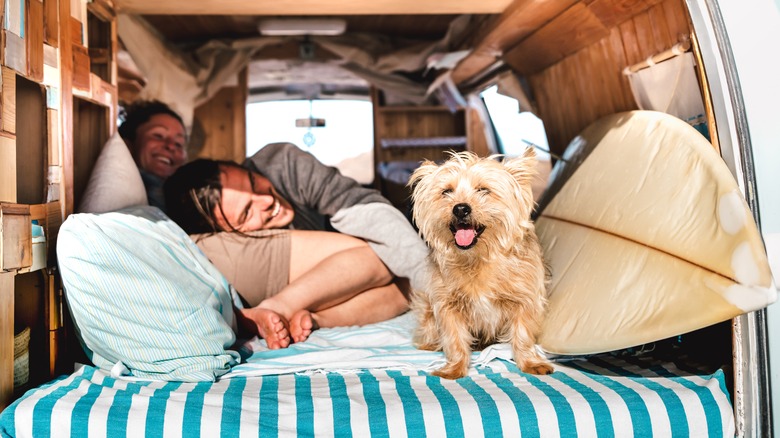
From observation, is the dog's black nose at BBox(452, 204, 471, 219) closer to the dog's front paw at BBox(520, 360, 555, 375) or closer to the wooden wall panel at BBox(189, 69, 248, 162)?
the dog's front paw at BBox(520, 360, 555, 375)

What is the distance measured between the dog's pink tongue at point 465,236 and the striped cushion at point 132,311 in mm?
855

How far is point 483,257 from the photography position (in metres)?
2.12

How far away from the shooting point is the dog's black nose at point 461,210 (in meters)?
2.06

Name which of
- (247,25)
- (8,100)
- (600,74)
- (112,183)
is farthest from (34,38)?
(247,25)

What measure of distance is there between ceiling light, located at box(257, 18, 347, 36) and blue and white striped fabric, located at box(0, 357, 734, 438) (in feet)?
10.9

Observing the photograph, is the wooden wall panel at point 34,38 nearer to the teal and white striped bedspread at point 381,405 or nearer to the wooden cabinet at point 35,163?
the wooden cabinet at point 35,163

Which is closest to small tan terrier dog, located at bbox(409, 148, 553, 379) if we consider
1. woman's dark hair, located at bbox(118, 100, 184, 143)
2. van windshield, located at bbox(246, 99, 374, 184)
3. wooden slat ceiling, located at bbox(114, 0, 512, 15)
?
wooden slat ceiling, located at bbox(114, 0, 512, 15)

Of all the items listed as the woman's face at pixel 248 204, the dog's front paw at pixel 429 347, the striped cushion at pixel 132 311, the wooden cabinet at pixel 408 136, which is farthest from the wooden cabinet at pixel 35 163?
the wooden cabinet at pixel 408 136

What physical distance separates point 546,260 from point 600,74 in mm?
1107

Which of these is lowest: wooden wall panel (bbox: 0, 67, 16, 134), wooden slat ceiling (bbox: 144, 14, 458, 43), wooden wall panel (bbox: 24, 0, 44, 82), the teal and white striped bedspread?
the teal and white striped bedspread

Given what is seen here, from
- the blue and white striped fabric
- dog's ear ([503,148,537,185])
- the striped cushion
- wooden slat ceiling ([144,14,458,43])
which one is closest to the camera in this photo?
the blue and white striped fabric

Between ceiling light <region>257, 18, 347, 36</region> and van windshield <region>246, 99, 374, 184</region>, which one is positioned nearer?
ceiling light <region>257, 18, 347, 36</region>

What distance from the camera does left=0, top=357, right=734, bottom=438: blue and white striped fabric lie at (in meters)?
1.65

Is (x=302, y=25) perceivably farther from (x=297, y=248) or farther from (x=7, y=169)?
(x=7, y=169)
